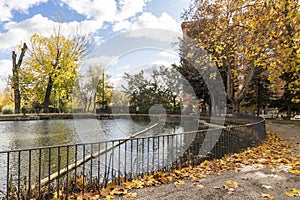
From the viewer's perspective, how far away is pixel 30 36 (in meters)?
27.0

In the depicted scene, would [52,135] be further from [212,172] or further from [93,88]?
[93,88]

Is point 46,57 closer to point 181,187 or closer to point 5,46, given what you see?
point 5,46

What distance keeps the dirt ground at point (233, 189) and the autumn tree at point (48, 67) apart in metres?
24.7

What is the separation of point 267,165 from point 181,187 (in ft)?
7.08

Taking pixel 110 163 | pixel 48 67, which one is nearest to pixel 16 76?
pixel 48 67

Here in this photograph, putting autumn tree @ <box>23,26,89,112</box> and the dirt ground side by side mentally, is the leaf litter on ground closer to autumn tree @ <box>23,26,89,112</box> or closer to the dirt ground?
the dirt ground

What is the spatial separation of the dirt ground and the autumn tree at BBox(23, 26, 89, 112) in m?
24.7

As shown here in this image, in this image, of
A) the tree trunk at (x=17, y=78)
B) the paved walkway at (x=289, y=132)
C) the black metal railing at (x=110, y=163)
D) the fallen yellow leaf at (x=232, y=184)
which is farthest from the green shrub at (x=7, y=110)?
the fallen yellow leaf at (x=232, y=184)

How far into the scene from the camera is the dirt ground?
309cm

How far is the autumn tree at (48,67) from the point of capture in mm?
26344

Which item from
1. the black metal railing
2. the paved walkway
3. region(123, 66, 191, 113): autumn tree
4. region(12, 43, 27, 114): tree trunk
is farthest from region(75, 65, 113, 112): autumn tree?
the black metal railing

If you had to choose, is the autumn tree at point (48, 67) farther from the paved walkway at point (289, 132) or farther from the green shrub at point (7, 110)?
the paved walkway at point (289, 132)

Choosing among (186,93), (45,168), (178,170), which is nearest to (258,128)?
(178,170)

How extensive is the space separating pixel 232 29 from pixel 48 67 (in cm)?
2163
